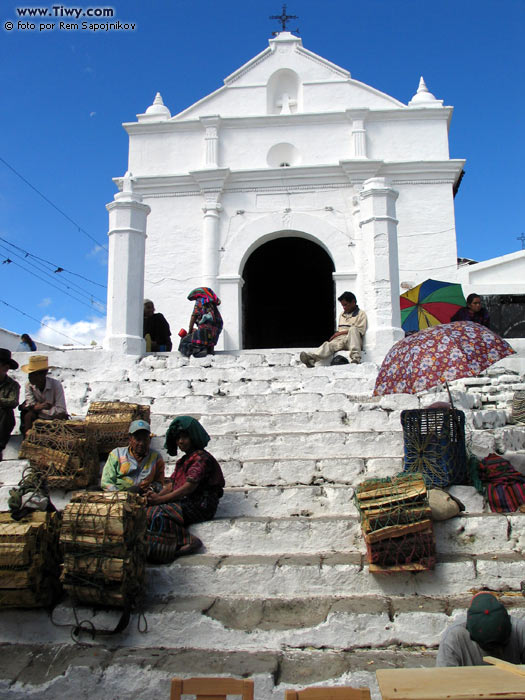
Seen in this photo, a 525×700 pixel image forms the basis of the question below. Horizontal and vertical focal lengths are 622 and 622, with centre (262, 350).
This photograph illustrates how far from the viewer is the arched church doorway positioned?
56.9 feet

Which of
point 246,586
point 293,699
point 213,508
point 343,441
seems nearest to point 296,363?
point 343,441

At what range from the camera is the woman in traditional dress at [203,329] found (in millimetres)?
9328

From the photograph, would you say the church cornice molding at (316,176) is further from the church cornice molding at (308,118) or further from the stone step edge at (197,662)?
the stone step edge at (197,662)

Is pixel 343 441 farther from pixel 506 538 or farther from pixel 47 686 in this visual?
pixel 47 686

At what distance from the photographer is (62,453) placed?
5.61 m

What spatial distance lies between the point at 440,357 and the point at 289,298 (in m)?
13.3

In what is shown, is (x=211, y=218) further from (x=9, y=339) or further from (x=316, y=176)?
(x=9, y=339)

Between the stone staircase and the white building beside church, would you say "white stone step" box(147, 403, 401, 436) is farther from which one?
the white building beside church

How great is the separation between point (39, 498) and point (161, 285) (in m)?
9.60

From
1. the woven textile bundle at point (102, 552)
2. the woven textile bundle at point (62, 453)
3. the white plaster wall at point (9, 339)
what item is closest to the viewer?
the woven textile bundle at point (102, 552)

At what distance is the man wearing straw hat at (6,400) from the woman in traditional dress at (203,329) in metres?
3.06

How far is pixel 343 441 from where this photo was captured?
6.22m

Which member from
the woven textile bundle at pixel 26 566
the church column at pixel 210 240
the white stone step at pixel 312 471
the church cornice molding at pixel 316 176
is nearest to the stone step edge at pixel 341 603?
the woven textile bundle at pixel 26 566

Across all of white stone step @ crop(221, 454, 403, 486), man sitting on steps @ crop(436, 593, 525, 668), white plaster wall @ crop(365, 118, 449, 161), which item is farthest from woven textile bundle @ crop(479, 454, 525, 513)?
white plaster wall @ crop(365, 118, 449, 161)
